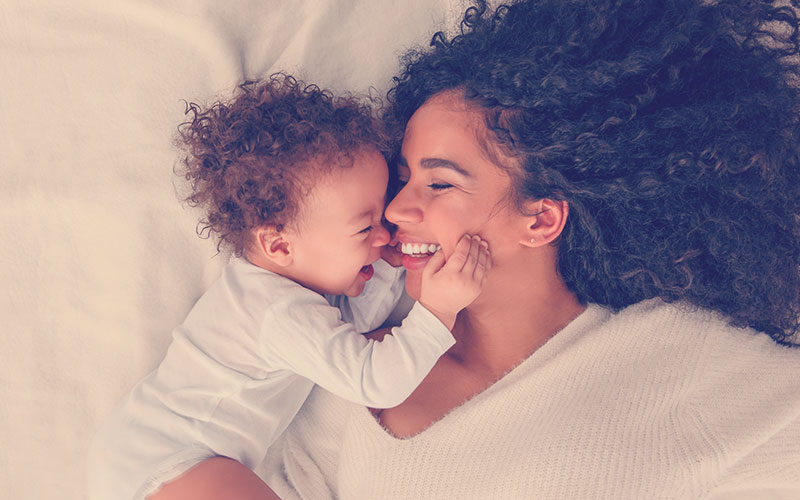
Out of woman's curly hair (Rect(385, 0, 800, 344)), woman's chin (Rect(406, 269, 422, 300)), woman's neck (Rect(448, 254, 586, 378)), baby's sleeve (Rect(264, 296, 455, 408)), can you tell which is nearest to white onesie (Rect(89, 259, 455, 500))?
baby's sleeve (Rect(264, 296, 455, 408))

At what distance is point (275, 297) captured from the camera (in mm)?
1730

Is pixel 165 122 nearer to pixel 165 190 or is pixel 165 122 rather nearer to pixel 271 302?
pixel 165 190

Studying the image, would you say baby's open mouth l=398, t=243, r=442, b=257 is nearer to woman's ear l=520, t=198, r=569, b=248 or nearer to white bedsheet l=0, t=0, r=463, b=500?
woman's ear l=520, t=198, r=569, b=248

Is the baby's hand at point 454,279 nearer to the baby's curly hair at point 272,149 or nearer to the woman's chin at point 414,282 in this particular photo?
the woman's chin at point 414,282

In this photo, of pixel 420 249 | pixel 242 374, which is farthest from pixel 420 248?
pixel 242 374

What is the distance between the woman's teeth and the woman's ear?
9.8 inches

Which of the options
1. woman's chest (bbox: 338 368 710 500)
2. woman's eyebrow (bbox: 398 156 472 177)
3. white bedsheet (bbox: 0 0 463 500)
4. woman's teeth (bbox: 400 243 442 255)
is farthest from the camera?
white bedsheet (bbox: 0 0 463 500)

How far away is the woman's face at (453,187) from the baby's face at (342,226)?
0.24 feet

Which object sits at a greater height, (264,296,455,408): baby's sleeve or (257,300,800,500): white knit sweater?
(264,296,455,408): baby's sleeve

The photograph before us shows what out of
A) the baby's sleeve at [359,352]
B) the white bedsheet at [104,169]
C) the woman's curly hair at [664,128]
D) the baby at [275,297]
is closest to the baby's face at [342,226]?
the baby at [275,297]

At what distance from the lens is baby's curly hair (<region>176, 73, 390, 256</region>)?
5.37ft

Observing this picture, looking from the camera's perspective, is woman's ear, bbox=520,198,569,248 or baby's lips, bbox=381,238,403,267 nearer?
woman's ear, bbox=520,198,569,248

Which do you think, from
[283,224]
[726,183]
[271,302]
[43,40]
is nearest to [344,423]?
[271,302]

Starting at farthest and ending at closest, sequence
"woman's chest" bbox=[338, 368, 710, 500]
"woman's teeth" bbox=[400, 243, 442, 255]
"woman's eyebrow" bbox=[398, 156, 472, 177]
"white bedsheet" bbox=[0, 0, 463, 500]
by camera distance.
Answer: "white bedsheet" bbox=[0, 0, 463, 500] < "woman's teeth" bbox=[400, 243, 442, 255] < "woman's eyebrow" bbox=[398, 156, 472, 177] < "woman's chest" bbox=[338, 368, 710, 500]
